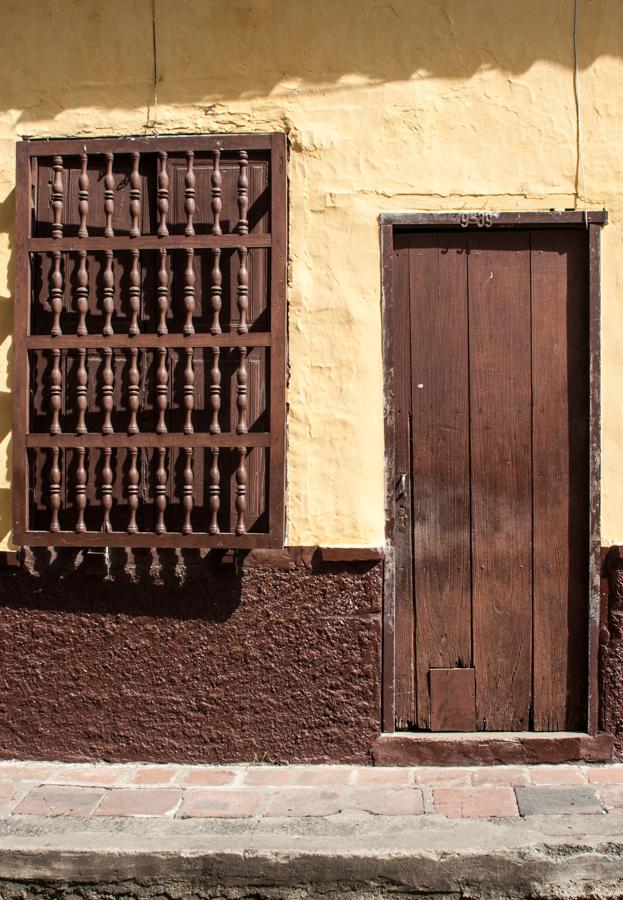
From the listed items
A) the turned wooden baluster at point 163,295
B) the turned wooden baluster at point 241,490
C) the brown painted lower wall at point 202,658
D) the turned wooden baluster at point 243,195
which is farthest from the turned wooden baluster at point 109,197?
the brown painted lower wall at point 202,658

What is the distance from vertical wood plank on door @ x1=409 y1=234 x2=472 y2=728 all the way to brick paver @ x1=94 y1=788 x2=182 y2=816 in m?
1.11

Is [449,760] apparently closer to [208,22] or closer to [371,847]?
[371,847]

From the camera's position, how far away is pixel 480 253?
12.1 ft

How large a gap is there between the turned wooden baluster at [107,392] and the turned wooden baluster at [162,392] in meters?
0.20

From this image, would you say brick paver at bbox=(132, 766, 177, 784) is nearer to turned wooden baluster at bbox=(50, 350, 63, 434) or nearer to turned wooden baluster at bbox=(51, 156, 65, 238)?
turned wooden baluster at bbox=(50, 350, 63, 434)

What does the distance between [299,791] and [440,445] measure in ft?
5.00

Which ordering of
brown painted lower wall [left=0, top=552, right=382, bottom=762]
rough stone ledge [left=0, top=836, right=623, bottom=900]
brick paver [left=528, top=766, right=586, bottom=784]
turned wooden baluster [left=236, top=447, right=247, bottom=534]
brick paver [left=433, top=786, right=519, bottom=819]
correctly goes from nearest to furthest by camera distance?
rough stone ledge [left=0, top=836, right=623, bottom=900]
brick paver [left=433, top=786, right=519, bottom=819]
brick paver [left=528, top=766, right=586, bottom=784]
turned wooden baluster [left=236, top=447, right=247, bottom=534]
brown painted lower wall [left=0, top=552, right=382, bottom=762]

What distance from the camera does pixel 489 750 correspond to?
3.60 meters

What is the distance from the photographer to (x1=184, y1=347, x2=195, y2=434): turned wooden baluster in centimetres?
356

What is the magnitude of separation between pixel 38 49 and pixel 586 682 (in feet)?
11.9

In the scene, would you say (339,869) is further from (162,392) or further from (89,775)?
(162,392)

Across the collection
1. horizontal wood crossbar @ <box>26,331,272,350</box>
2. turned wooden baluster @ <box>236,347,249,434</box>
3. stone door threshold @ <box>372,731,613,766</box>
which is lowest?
stone door threshold @ <box>372,731,613,766</box>

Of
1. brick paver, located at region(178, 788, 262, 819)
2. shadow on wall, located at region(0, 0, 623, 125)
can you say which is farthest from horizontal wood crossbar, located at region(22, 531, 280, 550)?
shadow on wall, located at region(0, 0, 623, 125)

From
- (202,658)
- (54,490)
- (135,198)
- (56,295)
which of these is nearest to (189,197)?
(135,198)
